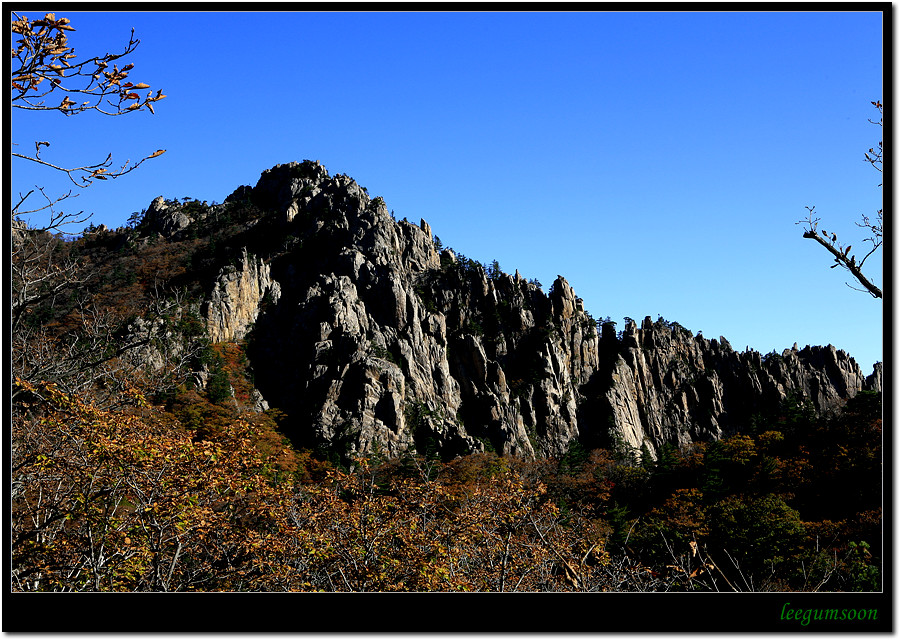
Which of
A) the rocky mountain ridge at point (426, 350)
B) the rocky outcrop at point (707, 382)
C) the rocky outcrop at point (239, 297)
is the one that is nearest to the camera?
the rocky mountain ridge at point (426, 350)

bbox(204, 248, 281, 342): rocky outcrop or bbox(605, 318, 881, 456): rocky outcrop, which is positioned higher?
bbox(204, 248, 281, 342): rocky outcrop

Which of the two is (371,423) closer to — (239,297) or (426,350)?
(426,350)

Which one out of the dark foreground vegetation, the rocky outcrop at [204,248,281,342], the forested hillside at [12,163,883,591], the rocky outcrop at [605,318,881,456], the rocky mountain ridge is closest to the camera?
the dark foreground vegetation

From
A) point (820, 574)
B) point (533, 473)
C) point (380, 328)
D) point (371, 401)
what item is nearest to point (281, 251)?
point (380, 328)

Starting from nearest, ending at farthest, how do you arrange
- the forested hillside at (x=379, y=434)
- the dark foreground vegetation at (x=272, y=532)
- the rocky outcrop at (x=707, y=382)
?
the dark foreground vegetation at (x=272, y=532), the forested hillside at (x=379, y=434), the rocky outcrop at (x=707, y=382)

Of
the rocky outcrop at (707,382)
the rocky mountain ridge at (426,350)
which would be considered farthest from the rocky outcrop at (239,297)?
the rocky outcrop at (707,382)

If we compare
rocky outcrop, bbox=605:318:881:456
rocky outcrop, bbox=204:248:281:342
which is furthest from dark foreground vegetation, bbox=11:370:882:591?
rocky outcrop, bbox=605:318:881:456

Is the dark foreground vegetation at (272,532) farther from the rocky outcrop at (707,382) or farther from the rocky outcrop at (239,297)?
the rocky outcrop at (707,382)

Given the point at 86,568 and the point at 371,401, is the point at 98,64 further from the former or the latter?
the point at 371,401

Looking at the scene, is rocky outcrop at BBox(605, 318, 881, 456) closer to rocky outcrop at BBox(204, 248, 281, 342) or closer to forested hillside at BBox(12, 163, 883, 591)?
forested hillside at BBox(12, 163, 883, 591)
